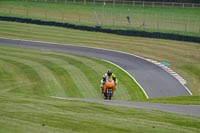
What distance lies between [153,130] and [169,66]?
2610 centimetres

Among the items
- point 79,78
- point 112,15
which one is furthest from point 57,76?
point 112,15

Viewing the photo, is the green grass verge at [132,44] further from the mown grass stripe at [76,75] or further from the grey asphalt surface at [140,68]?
the mown grass stripe at [76,75]

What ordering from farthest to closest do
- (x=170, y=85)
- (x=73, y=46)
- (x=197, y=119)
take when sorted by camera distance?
(x=73, y=46) → (x=170, y=85) → (x=197, y=119)

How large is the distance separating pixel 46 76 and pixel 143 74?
6389mm

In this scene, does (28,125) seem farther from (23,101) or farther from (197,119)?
(197,119)

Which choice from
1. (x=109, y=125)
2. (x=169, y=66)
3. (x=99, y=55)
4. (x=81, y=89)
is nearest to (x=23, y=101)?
(x=109, y=125)

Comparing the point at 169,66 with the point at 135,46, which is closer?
the point at 169,66

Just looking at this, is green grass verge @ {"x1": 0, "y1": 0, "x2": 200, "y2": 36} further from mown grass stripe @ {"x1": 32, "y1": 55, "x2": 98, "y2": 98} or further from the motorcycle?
the motorcycle

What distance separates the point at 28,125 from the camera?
546 inches

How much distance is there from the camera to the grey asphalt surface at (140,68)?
3234 cm

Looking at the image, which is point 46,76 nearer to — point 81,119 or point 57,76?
point 57,76

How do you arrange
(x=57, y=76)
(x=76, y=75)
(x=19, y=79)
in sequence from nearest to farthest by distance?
(x=19, y=79)
(x=57, y=76)
(x=76, y=75)

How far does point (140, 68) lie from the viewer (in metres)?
38.7

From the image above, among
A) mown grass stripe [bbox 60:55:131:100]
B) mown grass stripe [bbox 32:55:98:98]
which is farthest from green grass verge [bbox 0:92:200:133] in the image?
mown grass stripe [bbox 32:55:98:98]
